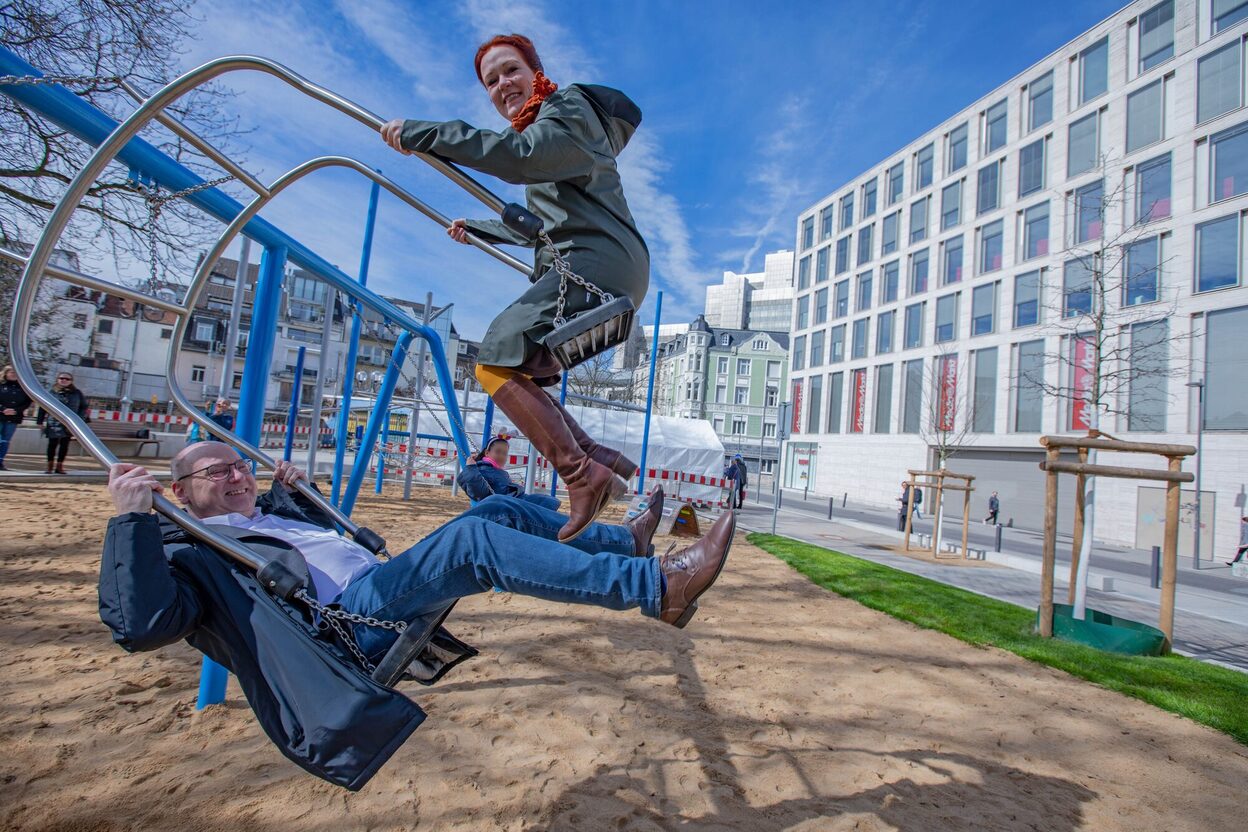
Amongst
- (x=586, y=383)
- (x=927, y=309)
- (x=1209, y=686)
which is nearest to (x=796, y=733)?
(x=1209, y=686)

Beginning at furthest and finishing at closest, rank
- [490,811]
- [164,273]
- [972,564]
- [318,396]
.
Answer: [972,564], [318,396], [164,273], [490,811]

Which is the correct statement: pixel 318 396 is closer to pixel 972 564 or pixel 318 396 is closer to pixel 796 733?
pixel 796 733

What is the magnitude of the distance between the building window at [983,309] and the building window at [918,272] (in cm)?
295

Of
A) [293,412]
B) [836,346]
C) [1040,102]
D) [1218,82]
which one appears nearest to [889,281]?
[836,346]

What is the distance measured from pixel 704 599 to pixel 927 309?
26.0 metres

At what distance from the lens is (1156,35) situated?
788 inches

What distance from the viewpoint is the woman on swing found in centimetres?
182

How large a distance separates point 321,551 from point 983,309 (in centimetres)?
2780

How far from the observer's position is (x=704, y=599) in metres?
5.87

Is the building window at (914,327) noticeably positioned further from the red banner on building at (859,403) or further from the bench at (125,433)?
the bench at (125,433)

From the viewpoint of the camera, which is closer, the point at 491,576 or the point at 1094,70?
the point at 491,576

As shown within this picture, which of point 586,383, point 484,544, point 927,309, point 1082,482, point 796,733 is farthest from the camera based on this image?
point 927,309

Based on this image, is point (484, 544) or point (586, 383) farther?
point (586, 383)

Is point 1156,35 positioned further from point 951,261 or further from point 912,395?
point 912,395
